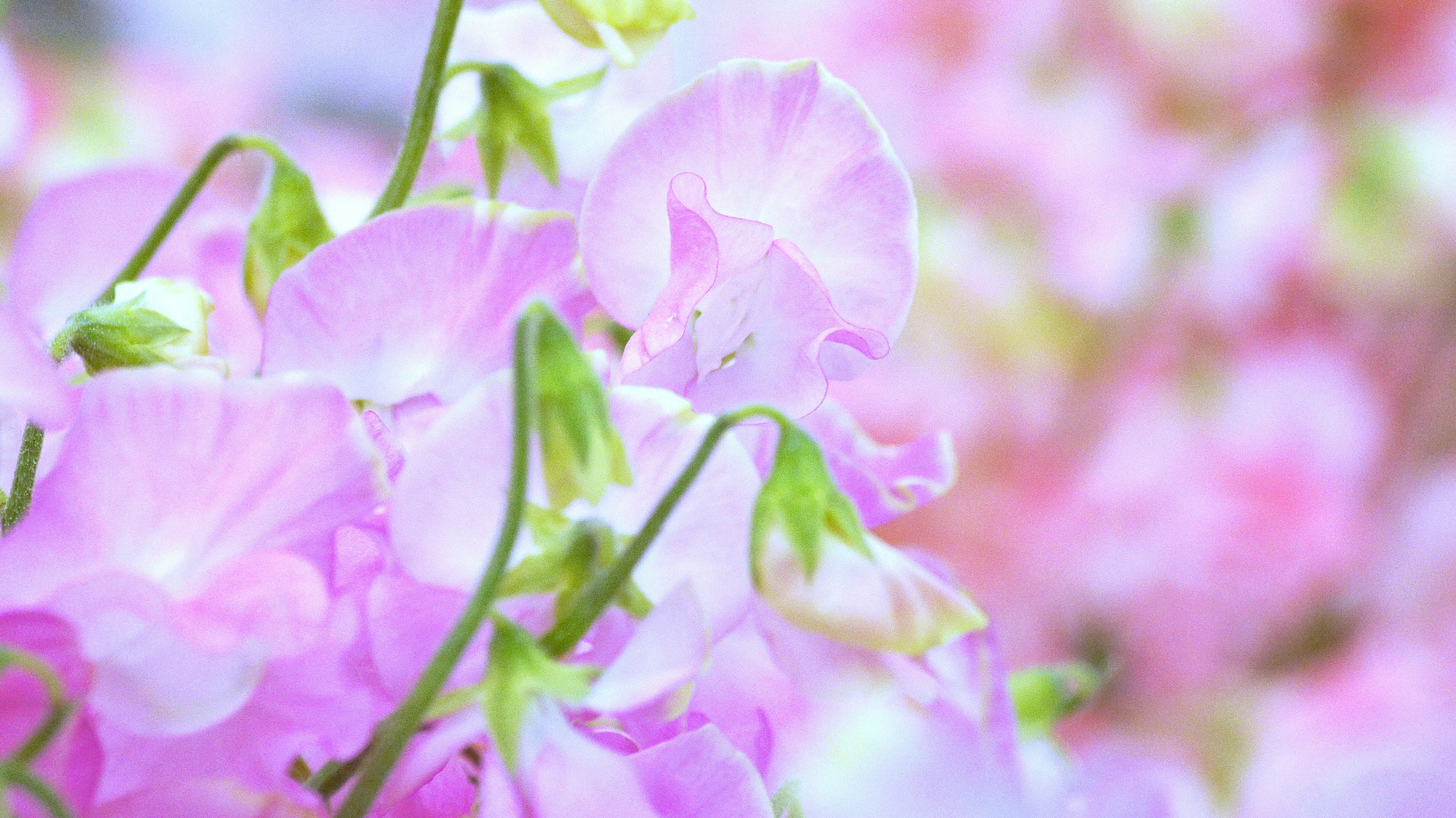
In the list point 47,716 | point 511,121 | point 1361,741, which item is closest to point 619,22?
point 511,121

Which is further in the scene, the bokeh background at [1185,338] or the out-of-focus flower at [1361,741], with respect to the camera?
the bokeh background at [1185,338]

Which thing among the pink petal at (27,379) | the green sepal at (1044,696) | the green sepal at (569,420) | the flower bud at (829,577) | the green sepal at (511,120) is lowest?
the pink petal at (27,379)

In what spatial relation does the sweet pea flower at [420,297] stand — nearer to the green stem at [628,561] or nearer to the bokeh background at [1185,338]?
the green stem at [628,561]

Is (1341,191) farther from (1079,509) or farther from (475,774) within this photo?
(475,774)

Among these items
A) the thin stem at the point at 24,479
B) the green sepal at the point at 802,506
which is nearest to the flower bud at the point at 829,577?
the green sepal at the point at 802,506

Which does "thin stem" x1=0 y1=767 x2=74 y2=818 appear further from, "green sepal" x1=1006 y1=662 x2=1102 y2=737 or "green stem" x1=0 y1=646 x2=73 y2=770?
"green sepal" x1=1006 y1=662 x2=1102 y2=737

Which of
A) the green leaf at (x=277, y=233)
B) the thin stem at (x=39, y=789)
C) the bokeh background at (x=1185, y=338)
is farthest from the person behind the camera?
the bokeh background at (x=1185, y=338)
